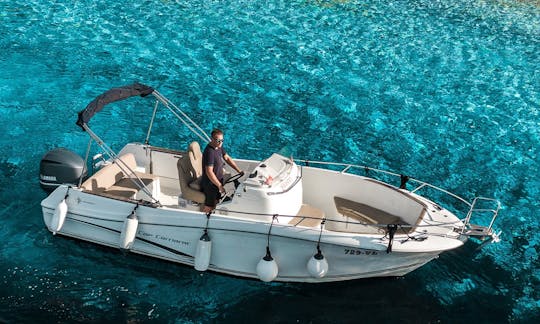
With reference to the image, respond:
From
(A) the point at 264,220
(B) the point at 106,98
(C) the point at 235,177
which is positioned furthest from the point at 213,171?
(B) the point at 106,98

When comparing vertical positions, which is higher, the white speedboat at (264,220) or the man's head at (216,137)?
the man's head at (216,137)

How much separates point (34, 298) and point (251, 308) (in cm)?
386

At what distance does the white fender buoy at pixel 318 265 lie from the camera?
8992mm

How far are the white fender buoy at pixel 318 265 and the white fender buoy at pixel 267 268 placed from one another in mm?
610

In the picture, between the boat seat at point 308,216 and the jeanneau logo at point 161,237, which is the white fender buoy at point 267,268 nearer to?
the boat seat at point 308,216

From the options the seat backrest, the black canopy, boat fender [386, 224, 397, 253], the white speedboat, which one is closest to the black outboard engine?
the white speedboat

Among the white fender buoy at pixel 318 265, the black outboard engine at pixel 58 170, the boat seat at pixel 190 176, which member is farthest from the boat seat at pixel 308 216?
the black outboard engine at pixel 58 170

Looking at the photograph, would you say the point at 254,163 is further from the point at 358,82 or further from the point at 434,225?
the point at 358,82

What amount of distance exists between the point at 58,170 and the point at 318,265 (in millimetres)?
5684

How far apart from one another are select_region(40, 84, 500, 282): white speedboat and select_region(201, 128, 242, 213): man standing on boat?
0.23 meters

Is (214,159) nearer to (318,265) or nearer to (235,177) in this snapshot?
(235,177)

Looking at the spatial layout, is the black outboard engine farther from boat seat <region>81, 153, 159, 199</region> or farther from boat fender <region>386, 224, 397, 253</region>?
boat fender <region>386, 224, 397, 253</region>

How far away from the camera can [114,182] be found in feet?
37.3

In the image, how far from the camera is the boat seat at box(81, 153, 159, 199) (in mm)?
10797
